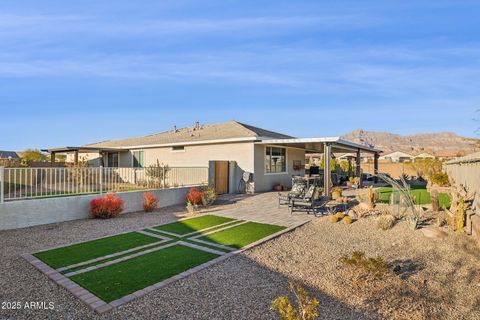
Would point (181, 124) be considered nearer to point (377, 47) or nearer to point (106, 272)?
point (377, 47)

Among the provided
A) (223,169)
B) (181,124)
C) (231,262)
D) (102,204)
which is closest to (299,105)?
(181,124)

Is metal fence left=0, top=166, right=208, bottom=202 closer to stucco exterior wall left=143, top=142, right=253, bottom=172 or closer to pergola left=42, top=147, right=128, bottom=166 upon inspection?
stucco exterior wall left=143, top=142, right=253, bottom=172

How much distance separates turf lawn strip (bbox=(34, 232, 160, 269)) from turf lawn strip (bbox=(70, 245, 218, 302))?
0.85 meters

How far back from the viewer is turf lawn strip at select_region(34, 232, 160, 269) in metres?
→ 5.50

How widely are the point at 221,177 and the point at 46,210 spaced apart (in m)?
8.52

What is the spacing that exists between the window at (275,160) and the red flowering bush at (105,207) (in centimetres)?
949

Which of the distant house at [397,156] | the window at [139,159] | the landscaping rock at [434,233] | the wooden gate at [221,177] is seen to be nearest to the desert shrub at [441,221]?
the landscaping rock at [434,233]

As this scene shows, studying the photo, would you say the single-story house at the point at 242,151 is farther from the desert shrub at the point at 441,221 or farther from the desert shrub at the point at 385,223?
the desert shrub at the point at 441,221

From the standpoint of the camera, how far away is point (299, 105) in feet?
85.7

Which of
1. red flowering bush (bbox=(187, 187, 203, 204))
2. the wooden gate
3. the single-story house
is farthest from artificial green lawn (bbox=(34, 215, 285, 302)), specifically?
the single-story house

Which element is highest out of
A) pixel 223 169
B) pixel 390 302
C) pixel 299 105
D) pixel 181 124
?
pixel 299 105

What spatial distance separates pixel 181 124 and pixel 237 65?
1219 cm

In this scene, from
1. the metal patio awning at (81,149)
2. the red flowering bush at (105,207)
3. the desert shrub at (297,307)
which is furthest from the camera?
the metal patio awning at (81,149)

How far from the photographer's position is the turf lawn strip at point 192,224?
8.10 metres
